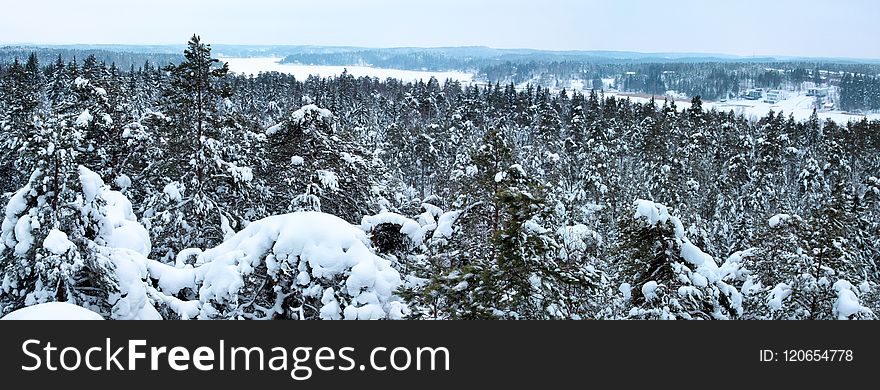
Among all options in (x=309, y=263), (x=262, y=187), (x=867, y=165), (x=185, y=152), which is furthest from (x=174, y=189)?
(x=867, y=165)

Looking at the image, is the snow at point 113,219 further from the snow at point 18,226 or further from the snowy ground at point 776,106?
the snowy ground at point 776,106

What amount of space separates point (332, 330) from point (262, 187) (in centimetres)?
1383

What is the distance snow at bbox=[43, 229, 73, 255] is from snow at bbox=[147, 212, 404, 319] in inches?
58.8

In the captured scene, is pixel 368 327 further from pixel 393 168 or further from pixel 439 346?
pixel 393 168

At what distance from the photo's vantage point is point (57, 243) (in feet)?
26.0

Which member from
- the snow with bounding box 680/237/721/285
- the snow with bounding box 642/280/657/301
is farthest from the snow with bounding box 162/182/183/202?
the snow with bounding box 680/237/721/285

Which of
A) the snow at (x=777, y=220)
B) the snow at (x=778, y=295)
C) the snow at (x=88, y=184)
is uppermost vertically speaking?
the snow at (x=88, y=184)

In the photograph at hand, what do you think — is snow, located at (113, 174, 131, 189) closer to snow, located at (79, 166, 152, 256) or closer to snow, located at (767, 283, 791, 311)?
snow, located at (79, 166, 152, 256)

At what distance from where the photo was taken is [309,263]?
306 inches

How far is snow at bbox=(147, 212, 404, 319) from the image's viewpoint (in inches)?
301

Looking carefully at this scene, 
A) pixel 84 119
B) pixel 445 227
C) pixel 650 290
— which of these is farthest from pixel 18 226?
pixel 84 119

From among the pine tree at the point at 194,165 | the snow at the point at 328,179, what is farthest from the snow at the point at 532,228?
the pine tree at the point at 194,165

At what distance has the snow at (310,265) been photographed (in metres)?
7.65

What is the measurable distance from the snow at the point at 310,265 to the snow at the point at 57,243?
1494mm
